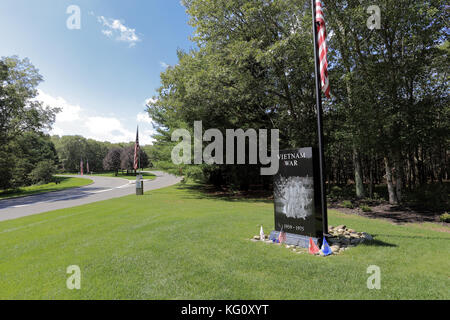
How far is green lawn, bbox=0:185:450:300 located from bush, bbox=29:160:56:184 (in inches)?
1484

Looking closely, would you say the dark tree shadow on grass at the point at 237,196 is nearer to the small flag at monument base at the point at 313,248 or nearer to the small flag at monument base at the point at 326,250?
the small flag at monument base at the point at 313,248

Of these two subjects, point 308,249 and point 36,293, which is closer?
point 36,293

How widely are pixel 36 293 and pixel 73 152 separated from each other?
309 feet

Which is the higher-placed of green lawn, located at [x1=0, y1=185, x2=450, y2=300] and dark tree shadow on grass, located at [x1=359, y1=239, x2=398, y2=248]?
green lawn, located at [x1=0, y1=185, x2=450, y2=300]

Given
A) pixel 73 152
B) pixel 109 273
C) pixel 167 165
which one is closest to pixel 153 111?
pixel 167 165

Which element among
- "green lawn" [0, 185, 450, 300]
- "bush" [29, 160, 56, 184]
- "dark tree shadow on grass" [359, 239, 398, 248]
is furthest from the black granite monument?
"bush" [29, 160, 56, 184]

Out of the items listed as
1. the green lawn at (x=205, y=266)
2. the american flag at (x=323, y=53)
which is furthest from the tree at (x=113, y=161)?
the american flag at (x=323, y=53)

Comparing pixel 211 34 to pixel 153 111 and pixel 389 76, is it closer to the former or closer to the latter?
pixel 389 76

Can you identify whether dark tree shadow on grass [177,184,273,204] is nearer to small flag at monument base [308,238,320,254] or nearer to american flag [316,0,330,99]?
small flag at monument base [308,238,320,254]

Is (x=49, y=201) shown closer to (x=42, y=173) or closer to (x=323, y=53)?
(x=323, y=53)

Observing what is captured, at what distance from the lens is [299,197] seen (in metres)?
6.21

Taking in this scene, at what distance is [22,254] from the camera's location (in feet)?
18.5

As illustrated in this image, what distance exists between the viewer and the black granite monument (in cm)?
588

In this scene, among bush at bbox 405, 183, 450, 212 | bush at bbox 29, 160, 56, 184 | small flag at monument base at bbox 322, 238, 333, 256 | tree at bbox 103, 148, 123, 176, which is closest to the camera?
small flag at monument base at bbox 322, 238, 333, 256
